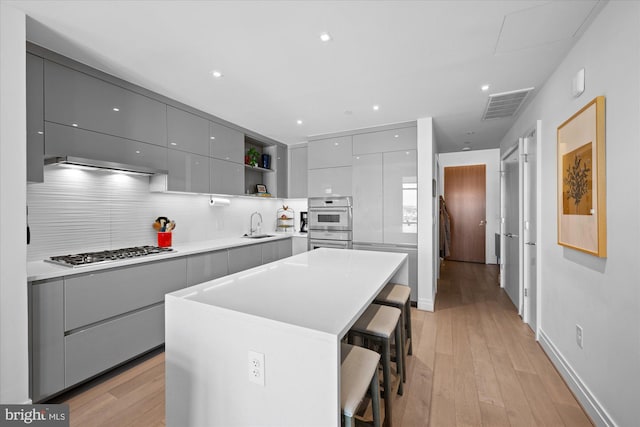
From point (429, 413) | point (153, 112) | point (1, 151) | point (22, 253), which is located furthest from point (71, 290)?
point (429, 413)

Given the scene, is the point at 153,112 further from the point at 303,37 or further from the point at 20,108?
the point at 303,37

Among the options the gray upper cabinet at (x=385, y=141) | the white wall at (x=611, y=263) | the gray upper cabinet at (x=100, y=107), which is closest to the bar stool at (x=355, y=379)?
the white wall at (x=611, y=263)

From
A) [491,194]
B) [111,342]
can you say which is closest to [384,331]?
[111,342]

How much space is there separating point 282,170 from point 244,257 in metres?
1.84

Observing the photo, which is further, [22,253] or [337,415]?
[22,253]

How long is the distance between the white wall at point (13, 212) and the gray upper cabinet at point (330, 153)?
3135mm

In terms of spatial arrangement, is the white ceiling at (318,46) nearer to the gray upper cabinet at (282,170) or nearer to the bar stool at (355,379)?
the gray upper cabinet at (282,170)

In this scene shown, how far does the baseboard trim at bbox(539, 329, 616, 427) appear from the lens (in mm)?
1578

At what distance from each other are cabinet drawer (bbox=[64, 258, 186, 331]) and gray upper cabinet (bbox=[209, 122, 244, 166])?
1.50 meters

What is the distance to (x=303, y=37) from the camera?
187 cm

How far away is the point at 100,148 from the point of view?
2295 mm

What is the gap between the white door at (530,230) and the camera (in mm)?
2750

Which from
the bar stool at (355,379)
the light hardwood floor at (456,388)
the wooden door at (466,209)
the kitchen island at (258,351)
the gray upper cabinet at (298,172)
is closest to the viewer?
the kitchen island at (258,351)

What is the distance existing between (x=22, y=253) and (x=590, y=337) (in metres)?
3.54
